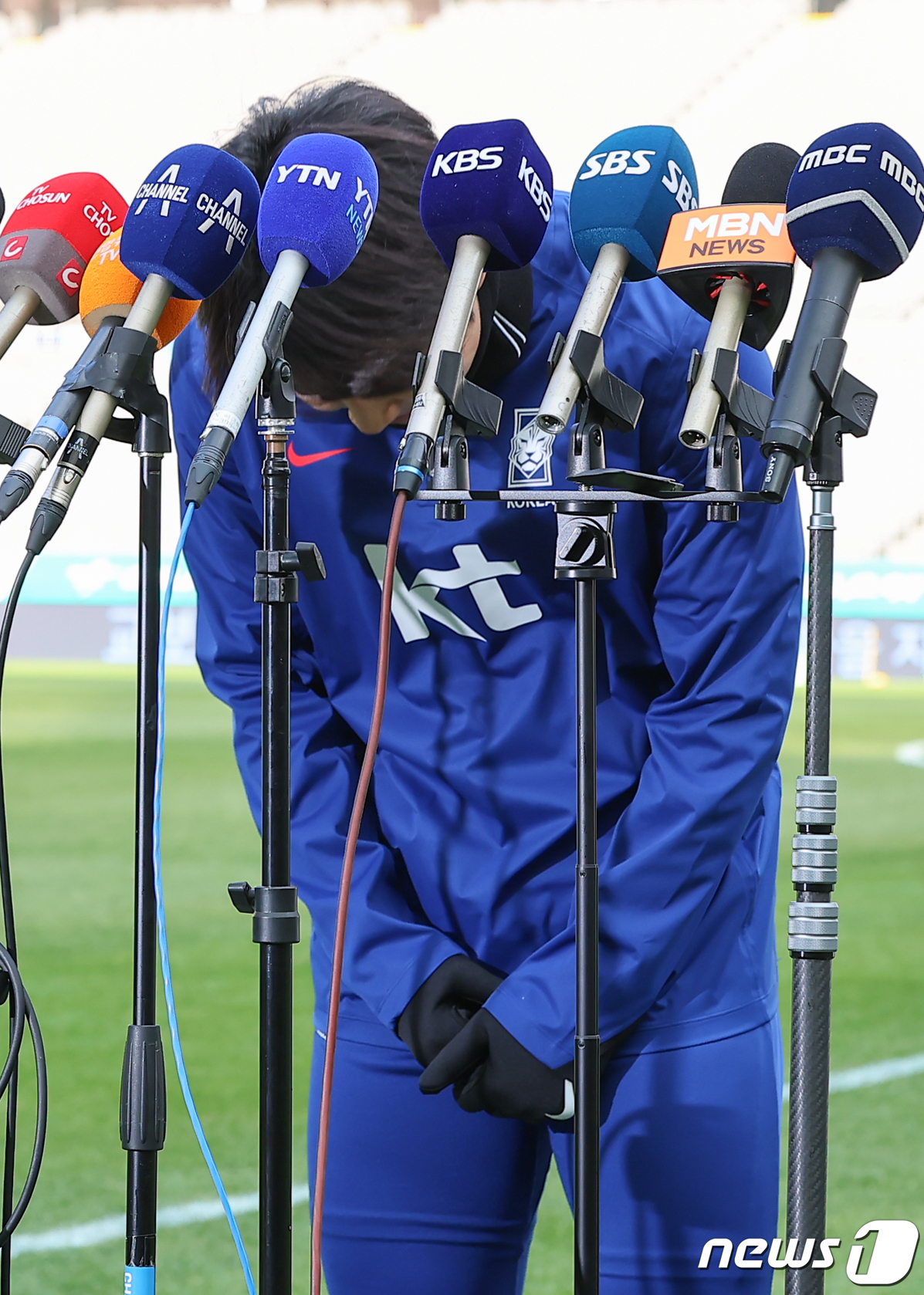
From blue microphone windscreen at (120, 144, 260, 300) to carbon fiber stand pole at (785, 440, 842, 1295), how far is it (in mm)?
454

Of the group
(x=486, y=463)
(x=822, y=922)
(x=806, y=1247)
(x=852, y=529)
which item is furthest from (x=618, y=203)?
(x=852, y=529)

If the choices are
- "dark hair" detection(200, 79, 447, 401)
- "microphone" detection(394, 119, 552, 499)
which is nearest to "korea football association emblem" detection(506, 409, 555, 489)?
"dark hair" detection(200, 79, 447, 401)

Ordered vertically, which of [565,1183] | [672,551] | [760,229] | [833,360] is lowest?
[565,1183]

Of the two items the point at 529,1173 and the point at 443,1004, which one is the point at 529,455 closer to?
the point at 443,1004

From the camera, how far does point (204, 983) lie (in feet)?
14.3

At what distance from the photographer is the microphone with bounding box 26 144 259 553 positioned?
3.61 feet

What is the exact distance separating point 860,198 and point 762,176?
0.17 meters

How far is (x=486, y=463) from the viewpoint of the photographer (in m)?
1.37

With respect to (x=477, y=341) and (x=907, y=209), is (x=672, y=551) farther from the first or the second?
(x=907, y=209)

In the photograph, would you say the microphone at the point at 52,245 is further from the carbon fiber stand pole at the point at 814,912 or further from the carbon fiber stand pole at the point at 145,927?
the carbon fiber stand pole at the point at 814,912

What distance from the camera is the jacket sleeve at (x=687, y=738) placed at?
4.25 feet

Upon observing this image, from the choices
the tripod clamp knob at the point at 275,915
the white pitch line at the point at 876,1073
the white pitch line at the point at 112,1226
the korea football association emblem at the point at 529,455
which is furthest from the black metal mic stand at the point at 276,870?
the white pitch line at the point at 876,1073

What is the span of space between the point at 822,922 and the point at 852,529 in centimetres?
1316

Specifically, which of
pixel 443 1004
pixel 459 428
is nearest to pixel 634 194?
pixel 459 428
